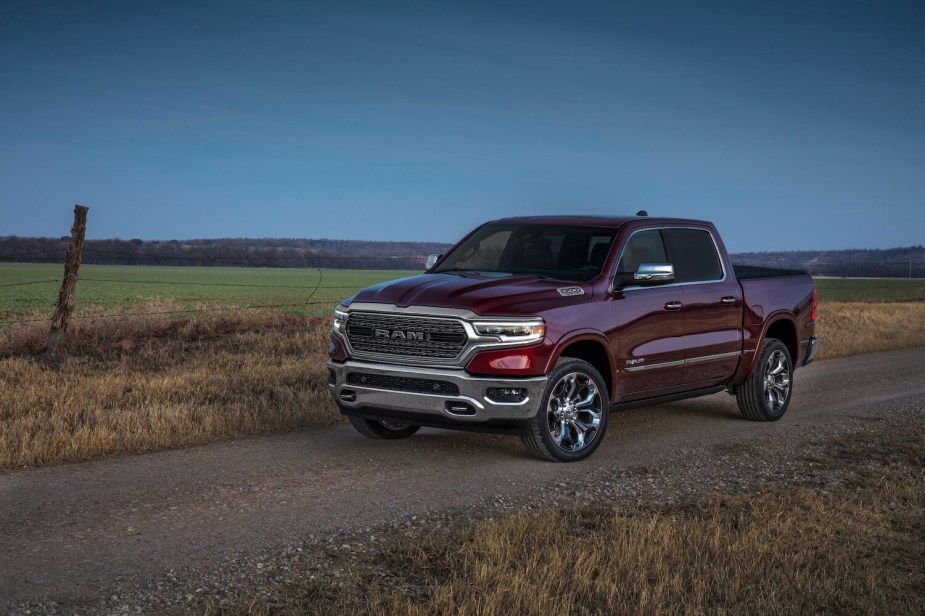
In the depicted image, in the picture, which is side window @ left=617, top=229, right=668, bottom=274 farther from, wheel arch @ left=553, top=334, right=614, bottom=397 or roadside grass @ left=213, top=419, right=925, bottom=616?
roadside grass @ left=213, top=419, right=925, bottom=616

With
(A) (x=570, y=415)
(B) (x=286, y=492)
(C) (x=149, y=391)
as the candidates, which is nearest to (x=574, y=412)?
(A) (x=570, y=415)

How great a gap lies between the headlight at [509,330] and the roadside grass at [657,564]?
1.51 m

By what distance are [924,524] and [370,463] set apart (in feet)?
13.7

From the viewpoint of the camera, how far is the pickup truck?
7.91 meters

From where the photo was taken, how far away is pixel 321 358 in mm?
15680

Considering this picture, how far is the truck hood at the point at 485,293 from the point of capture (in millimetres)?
7984

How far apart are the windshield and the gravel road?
157 centimetres

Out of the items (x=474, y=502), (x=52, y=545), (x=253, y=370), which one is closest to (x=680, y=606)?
(x=474, y=502)

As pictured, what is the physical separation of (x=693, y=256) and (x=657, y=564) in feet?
16.5

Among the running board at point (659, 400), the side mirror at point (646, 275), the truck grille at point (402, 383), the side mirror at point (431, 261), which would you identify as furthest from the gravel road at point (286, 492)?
the side mirror at point (431, 261)

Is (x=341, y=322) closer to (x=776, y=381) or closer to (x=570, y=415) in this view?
(x=570, y=415)

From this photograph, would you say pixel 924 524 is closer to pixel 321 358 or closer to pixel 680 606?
pixel 680 606

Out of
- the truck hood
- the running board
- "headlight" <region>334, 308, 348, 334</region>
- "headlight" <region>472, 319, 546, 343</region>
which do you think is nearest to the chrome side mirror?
the truck hood

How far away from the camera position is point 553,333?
8.08 m
